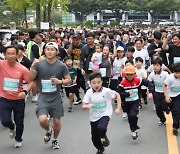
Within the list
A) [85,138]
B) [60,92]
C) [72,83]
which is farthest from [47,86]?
[72,83]

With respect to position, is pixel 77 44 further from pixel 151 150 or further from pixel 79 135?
pixel 151 150

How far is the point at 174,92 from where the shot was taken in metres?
6.77

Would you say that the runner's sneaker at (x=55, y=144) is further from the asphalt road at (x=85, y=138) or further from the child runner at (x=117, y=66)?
the child runner at (x=117, y=66)

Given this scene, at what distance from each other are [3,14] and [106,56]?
183ft

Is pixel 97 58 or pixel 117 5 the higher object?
pixel 117 5

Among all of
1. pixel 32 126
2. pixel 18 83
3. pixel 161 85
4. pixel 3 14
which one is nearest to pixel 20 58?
pixel 32 126

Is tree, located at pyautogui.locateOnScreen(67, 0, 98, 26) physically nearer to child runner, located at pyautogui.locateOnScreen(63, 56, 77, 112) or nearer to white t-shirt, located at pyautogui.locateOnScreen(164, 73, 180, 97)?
child runner, located at pyautogui.locateOnScreen(63, 56, 77, 112)

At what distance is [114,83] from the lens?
31.8 ft

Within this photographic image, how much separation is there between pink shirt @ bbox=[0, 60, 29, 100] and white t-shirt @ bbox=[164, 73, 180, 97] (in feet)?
7.78

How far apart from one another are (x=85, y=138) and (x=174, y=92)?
171 centimetres

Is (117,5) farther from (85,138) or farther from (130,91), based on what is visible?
(85,138)

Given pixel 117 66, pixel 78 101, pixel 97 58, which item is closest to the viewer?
pixel 97 58

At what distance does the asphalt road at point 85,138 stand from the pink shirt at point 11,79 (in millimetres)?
855

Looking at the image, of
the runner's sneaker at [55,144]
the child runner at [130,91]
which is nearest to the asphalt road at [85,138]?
the runner's sneaker at [55,144]
